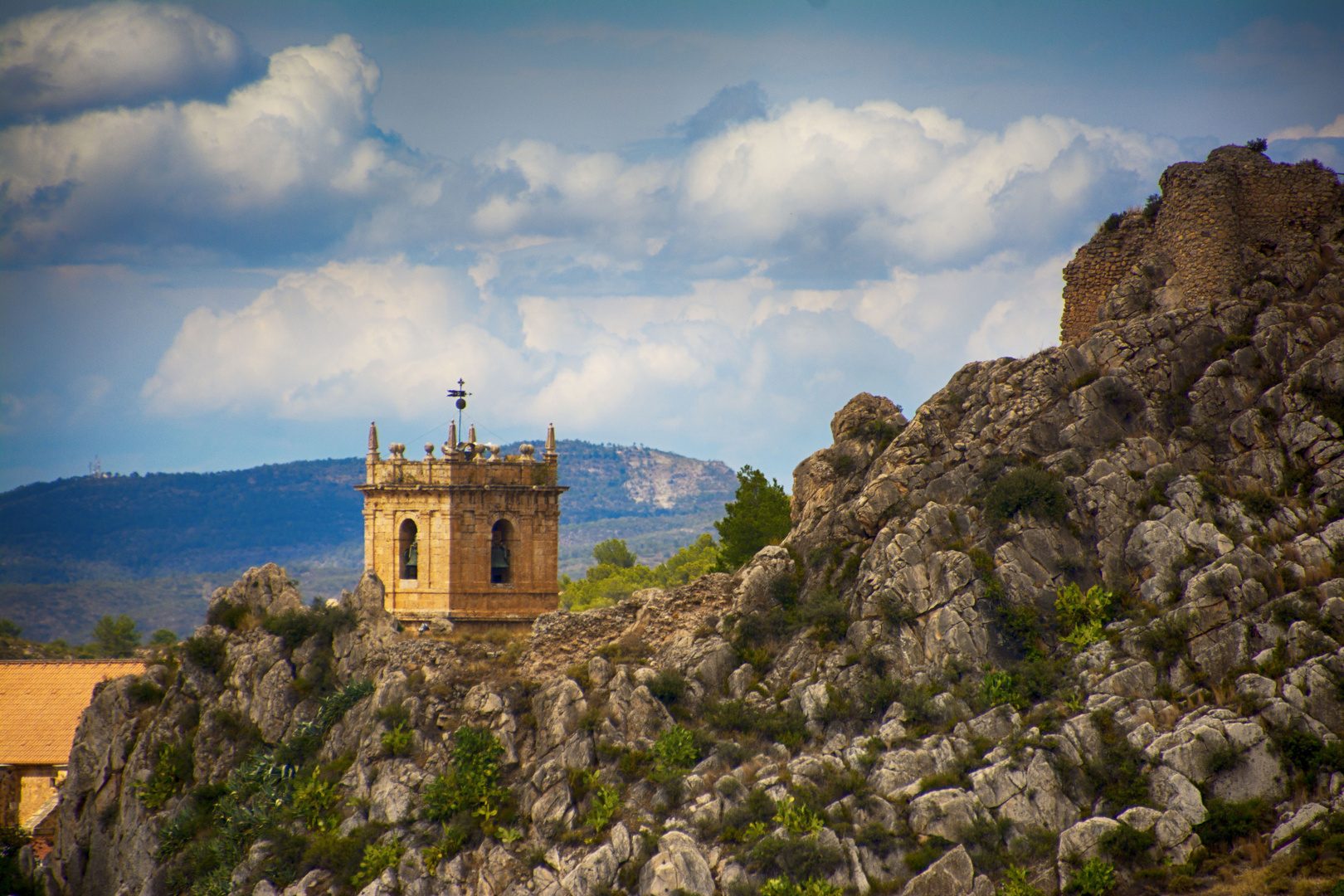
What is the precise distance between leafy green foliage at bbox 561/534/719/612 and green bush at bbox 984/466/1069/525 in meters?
65.2

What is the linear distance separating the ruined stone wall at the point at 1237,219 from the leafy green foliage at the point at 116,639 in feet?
285

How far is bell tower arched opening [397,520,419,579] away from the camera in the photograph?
48.2 meters

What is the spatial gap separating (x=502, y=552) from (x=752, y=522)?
1033 cm

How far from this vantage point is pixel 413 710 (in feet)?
115

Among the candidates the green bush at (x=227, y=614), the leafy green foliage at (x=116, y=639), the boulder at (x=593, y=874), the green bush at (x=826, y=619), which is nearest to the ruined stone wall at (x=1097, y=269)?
the green bush at (x=826, y=619)

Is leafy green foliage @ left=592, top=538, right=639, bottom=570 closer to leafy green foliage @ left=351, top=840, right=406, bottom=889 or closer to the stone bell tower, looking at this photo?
the stone bell tower

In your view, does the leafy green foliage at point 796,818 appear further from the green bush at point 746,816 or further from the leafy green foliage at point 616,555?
the leafy green foliage at point 616,555

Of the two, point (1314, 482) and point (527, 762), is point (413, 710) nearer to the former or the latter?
point (527, 762)

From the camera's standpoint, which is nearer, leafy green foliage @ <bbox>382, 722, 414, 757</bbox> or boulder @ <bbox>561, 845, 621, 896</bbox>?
boulder @ <bbox>561, 845, 621, 896</bbox>

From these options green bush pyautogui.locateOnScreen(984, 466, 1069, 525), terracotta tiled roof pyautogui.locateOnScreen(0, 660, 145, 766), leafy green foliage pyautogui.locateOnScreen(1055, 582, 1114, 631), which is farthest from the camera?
terracotta tiled roof pyautogui.locateOnScreen(0, 660, 145, 766)

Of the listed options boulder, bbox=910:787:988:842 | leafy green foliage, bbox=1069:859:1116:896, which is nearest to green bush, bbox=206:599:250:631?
boulder, bbox=910:787:988:842

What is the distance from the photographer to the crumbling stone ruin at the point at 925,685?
91.6ft

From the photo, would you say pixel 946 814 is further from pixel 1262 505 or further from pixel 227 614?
pixel 227 614

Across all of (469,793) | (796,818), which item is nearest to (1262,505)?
(796,818)
